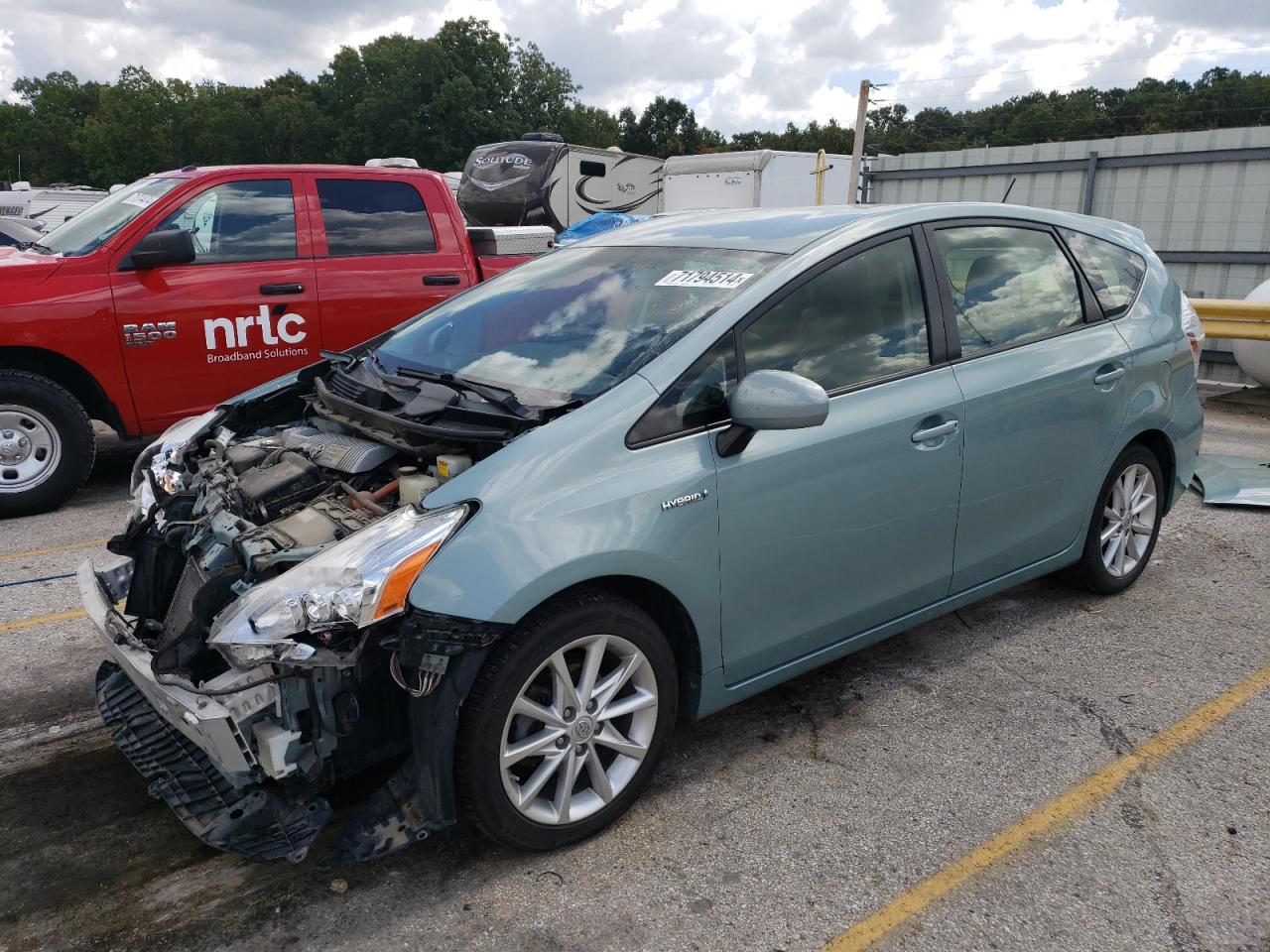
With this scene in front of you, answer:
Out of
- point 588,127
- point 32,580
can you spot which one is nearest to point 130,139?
point 588,127

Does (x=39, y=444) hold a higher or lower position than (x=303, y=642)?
lower

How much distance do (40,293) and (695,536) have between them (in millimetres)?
4710

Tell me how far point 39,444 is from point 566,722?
15.3 ft

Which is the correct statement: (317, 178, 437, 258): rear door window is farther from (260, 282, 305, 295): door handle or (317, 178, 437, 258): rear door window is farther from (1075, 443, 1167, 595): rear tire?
(1075, 443, 1167, 595): rear tire

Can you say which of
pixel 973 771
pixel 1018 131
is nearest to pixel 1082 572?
pixel 973 771

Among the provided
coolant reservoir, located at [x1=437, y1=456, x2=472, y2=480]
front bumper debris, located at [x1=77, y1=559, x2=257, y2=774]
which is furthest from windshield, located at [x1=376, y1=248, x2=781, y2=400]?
front bumper debris, located at [x1=77, y1=559, x2=257, y2=774]

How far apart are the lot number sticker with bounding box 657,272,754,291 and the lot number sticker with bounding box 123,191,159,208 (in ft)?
13.6

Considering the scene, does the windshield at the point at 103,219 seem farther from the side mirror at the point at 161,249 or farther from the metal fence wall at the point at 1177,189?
the metal fence wall at the point at 1177,189

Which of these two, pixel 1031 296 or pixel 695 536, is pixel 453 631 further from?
pixel 1031 296

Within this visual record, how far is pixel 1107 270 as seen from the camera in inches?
165

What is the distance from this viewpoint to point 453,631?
2320mm

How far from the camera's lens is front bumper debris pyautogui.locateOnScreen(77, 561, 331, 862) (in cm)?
231

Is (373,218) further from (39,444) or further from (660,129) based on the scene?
(660,129)

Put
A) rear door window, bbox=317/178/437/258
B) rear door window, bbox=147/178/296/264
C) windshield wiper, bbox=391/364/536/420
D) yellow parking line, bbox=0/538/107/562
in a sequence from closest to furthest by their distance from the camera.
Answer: windshield wiper, bbox=391/364/536/420
yellow parking line, bbox=0/538/107/562
rear door window, bbox=147/178/296/264
rear door window, bbox=317/178/437/258
